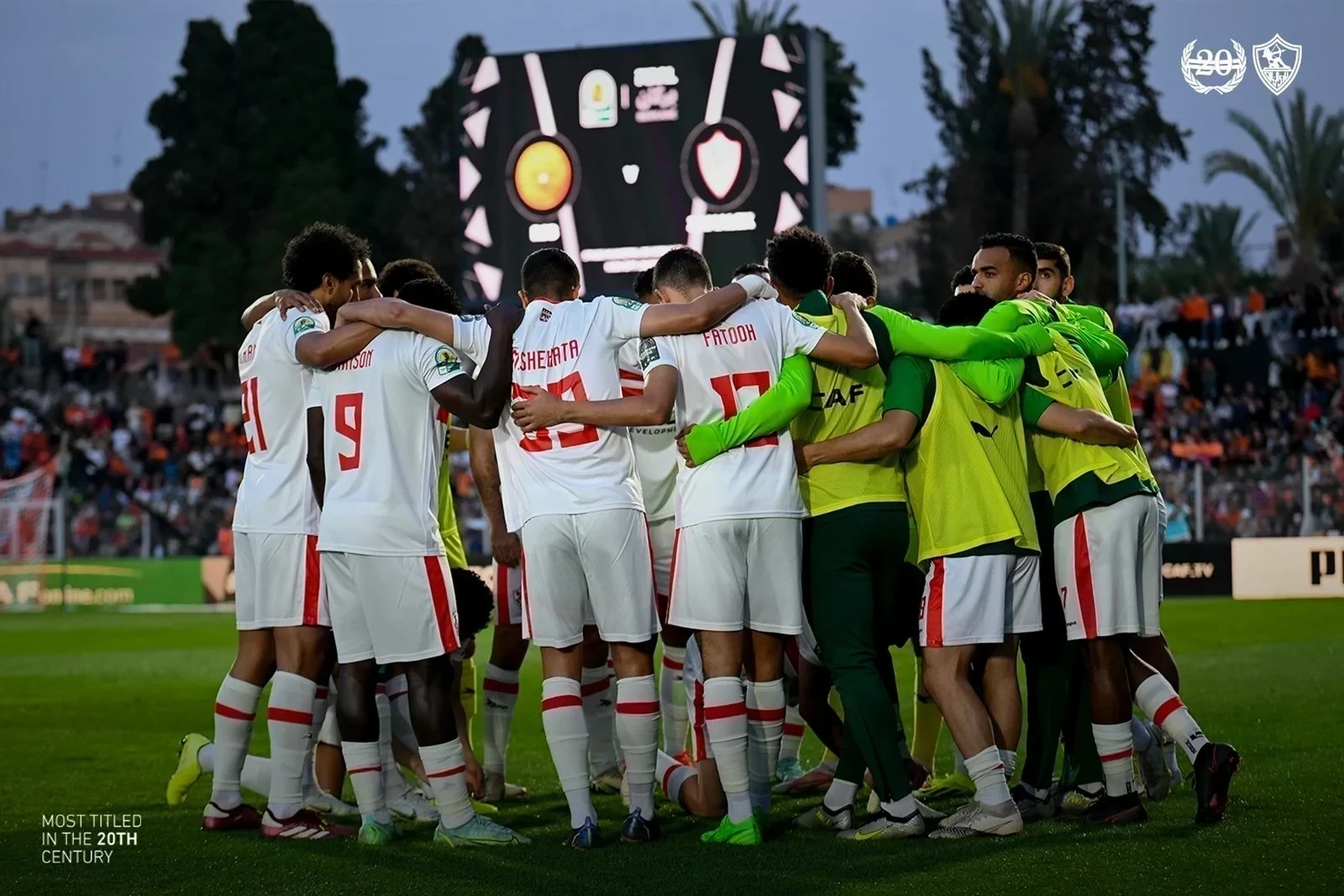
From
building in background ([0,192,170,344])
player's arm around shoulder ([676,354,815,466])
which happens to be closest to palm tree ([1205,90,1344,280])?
player's arm around shoulder ([676,354,815,466])

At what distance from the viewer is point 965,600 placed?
6.58 m

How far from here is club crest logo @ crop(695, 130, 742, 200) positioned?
15.8 meters

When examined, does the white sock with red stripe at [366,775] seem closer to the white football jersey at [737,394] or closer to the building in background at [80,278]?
the white football jersey at [737,394]

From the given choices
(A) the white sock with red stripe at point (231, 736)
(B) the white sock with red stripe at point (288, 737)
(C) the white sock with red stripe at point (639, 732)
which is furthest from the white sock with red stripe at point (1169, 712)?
(A) the white sock with red stripe at point (231, 736)

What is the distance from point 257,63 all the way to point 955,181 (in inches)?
962

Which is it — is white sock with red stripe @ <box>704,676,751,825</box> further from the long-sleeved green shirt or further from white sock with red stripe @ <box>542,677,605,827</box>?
the long-sleeved green shirt

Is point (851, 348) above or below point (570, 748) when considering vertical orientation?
above

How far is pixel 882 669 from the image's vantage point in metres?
7.09

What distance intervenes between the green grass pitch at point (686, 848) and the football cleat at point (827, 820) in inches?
3.8

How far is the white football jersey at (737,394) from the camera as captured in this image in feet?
21.5

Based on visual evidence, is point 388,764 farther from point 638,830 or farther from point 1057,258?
point 1057,258

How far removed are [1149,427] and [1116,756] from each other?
2277 centimetres

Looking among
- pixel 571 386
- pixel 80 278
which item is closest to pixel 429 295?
pixel 571 386

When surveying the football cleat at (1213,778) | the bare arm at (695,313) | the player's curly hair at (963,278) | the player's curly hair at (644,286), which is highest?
the player's curly hair at (644,286)
